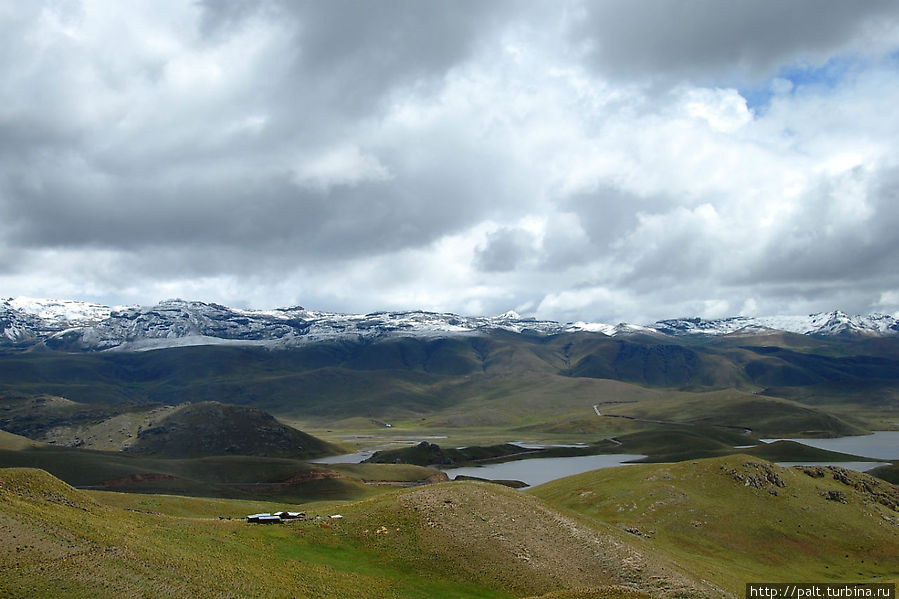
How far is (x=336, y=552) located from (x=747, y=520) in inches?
2460

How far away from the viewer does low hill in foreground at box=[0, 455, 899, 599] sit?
41.3 metres

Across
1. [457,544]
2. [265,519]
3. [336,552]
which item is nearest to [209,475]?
[265,519]

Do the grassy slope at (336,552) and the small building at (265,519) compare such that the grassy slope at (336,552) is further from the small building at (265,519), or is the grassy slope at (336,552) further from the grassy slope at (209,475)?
the grassy slope at (209,475)

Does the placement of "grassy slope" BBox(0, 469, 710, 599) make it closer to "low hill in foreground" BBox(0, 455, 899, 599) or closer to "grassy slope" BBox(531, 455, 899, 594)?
"low hill in foreground" BBox(0, 455, 899, 599)

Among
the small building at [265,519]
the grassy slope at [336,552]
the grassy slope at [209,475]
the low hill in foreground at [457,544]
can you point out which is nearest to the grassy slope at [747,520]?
the low hill in foreground at [457,544]

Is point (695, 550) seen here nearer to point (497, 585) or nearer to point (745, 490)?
point (745, 490)

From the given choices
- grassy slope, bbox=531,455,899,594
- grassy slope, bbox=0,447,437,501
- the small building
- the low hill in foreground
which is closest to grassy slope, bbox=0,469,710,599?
the low hill in foreground

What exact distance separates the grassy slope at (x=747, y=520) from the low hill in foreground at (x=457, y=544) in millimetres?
283

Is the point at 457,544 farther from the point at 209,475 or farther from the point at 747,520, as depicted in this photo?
the point at 209,475

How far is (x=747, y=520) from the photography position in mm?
90688

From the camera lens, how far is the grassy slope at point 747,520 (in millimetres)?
78062

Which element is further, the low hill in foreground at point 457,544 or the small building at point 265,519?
the small building at point 265,519

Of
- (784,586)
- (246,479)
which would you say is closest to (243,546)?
(784,586)

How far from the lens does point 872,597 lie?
194ft
